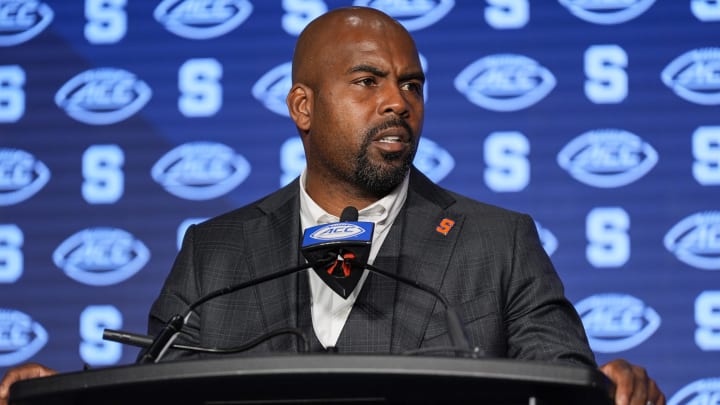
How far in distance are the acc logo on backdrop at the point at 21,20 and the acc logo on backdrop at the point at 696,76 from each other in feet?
6.79

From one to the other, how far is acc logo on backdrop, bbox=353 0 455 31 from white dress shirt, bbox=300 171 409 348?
895 mm

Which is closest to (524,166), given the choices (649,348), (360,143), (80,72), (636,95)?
(636,95)

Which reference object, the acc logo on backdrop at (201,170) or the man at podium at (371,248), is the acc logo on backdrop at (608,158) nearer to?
the man at podium at (371,248)

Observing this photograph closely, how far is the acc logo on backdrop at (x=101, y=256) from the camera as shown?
3.40 metres

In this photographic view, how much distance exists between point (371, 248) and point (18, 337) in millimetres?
1616

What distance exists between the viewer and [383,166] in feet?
8.15

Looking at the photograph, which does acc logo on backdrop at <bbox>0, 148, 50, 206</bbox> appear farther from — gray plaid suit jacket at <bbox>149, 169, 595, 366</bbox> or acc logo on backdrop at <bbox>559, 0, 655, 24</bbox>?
acc logo on backdrop at <bbox>559, 0, 655, 24</bbox>

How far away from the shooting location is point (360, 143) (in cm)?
251

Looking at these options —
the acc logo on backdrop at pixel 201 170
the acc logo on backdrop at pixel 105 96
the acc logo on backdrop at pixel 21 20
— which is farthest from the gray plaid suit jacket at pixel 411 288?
the acc logo on backdrop at pixel 21 20

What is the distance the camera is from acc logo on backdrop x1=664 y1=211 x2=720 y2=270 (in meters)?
3.19

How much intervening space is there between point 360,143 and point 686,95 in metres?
1.31

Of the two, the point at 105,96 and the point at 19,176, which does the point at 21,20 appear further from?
the point at 19,176

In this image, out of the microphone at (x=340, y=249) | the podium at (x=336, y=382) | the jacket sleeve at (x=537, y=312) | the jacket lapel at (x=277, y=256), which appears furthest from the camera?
the jacket lapel at (x=277, y=256)

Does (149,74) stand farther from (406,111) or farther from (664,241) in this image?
(664,241)
